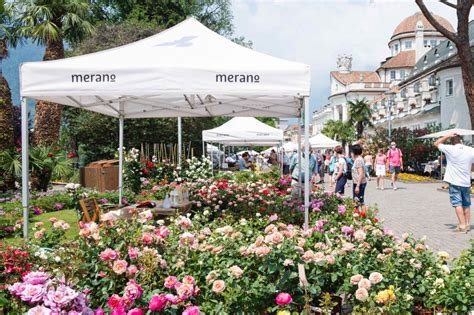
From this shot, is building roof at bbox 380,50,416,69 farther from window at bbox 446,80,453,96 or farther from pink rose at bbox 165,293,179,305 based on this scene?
pink rose at bbox 165,293,179,305

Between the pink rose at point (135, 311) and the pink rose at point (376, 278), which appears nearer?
the pink rose at point (135, 311)

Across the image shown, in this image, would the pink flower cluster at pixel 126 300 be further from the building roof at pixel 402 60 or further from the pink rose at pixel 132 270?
the building roof at pixel 402 60

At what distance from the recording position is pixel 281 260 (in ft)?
11.0

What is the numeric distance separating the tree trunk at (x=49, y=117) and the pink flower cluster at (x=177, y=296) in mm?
21444

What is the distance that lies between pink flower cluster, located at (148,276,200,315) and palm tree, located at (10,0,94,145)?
21.3 metres

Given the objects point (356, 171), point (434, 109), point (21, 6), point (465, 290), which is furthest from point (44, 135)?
point (434, 109)

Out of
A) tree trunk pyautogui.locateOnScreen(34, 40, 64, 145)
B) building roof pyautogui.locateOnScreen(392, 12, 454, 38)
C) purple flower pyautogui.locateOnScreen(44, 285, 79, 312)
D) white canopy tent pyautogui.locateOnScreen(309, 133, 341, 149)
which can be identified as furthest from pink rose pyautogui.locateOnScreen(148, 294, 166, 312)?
building roof pyautogui.locateOnScreen(392, 12, 454, 38)

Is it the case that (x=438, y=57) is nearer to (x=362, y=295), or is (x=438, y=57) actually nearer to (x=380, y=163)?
(x=380, y=163)

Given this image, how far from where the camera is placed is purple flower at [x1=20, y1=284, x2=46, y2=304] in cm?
280

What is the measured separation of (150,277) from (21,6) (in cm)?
2271

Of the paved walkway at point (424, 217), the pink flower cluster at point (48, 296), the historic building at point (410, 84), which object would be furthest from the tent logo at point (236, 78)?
the historic building at point (410, 84)

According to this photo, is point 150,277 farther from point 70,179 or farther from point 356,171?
point 70,179

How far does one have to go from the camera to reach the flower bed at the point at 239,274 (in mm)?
3033

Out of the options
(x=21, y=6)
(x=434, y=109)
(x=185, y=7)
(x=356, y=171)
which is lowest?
(x=356, y=171)
